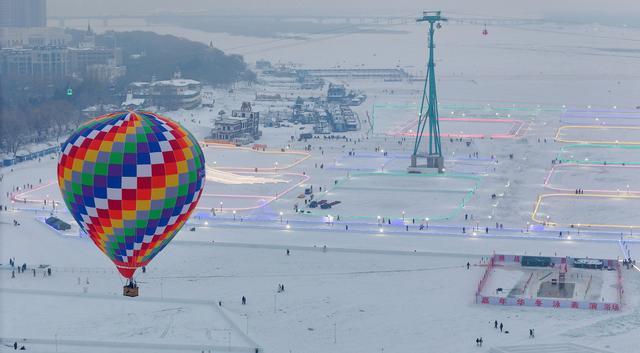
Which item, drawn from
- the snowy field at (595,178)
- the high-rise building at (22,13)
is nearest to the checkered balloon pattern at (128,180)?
the snowy field at (595,178)

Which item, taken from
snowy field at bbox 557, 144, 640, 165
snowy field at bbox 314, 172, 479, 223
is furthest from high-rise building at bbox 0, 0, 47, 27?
snowy field at bbox 314, 172, 479, 223

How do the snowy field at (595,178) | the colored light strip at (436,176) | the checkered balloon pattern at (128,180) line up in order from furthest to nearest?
the snowy field at (595,178)
the colored light strip at (436,176)
the checkered balloon pattern at (128,180)

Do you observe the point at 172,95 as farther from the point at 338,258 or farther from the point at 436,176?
the point at 338,258

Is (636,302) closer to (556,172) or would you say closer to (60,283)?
(60,283)

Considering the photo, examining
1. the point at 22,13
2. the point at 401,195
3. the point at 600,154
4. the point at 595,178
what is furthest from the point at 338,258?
the point at 22,13

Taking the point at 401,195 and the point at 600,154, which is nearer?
the point at 401,195

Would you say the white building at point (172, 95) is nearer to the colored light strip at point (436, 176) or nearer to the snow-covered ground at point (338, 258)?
the snow-covered ground at point (338, 258)
